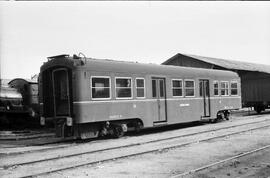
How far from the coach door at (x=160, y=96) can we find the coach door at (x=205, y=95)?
3005 millimetres

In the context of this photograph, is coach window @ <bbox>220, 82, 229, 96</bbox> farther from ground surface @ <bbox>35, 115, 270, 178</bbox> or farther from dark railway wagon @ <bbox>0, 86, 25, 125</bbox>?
dark railway wagon @ <bbox>0, 86, 25, 125</bbox>

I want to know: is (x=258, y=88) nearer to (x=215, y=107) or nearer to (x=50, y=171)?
(x=215, y=107)

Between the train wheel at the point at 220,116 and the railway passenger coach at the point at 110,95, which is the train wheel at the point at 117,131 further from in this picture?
the train wheel at the point at 220,116

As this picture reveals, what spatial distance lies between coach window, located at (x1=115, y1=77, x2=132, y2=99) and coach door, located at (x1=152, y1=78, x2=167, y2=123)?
5.02 ft

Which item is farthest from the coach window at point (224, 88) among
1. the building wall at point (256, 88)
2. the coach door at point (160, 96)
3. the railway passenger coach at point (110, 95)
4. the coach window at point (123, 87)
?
the building wall at point (256, 88)

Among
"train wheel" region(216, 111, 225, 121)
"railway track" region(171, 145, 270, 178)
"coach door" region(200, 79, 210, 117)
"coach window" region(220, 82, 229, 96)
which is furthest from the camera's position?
"train wheel" region(216, 111, 225, 121)

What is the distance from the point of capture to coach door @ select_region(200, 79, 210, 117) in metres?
18.2

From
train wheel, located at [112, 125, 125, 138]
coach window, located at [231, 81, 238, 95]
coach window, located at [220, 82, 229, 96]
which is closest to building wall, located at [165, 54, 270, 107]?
coach window, located at [231, 81, 238, 95]

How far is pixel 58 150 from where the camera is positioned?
11.4 m

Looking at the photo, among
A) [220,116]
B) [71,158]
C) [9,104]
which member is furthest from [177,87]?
[9,104]

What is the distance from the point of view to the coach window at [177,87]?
16.3m

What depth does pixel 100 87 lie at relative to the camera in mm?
13188

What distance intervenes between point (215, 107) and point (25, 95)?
10892 millimetres

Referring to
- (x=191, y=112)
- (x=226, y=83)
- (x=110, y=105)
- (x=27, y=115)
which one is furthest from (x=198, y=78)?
(x=27, y=115)
